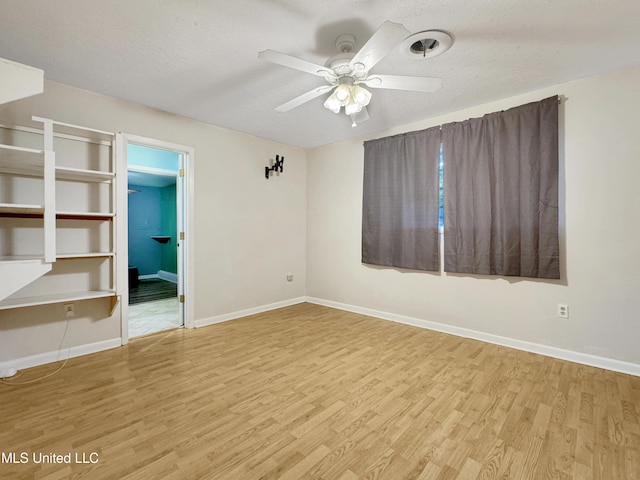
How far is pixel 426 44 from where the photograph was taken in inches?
A: 79.3

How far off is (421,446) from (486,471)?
0.30m

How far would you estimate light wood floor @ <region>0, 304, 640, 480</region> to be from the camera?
4.66ft

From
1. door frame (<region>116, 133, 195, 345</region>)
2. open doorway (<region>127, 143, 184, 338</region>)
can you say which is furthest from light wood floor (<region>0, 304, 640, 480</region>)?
open doorway (<region>127, 143, 184, 338</region>)

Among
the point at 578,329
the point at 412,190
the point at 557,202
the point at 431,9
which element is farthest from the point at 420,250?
the point at 431,9

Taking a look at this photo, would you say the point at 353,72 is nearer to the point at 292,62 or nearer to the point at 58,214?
the point at 292,62

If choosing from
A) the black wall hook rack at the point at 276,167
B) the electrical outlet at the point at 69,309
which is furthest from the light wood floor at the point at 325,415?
the black wall hook rack at the point at 276,167

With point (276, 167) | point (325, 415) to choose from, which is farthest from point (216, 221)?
point (325, 415)

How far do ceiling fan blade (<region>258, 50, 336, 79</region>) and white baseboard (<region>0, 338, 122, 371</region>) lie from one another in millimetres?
2932

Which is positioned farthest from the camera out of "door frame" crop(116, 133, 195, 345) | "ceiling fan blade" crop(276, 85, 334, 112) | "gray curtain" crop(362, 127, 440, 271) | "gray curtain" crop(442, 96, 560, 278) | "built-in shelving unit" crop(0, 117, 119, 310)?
"gray curtain" crop(362, 127, 440, 271)

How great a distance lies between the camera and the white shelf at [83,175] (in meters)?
2.44

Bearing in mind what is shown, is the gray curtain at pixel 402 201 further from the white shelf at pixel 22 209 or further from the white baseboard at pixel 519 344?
the white shelf at pixel 22 209

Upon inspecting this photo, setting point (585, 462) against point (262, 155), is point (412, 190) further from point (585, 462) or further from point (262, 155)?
point (585, 462)

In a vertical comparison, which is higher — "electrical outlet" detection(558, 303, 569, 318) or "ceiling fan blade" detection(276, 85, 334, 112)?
"ceiling fan blade" detection(276, 85, 334, 112)

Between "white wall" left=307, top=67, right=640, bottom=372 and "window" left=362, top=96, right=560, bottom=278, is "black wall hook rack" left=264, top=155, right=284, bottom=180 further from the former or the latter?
"white wall" left=307, top=67, right=640, bottom=372
